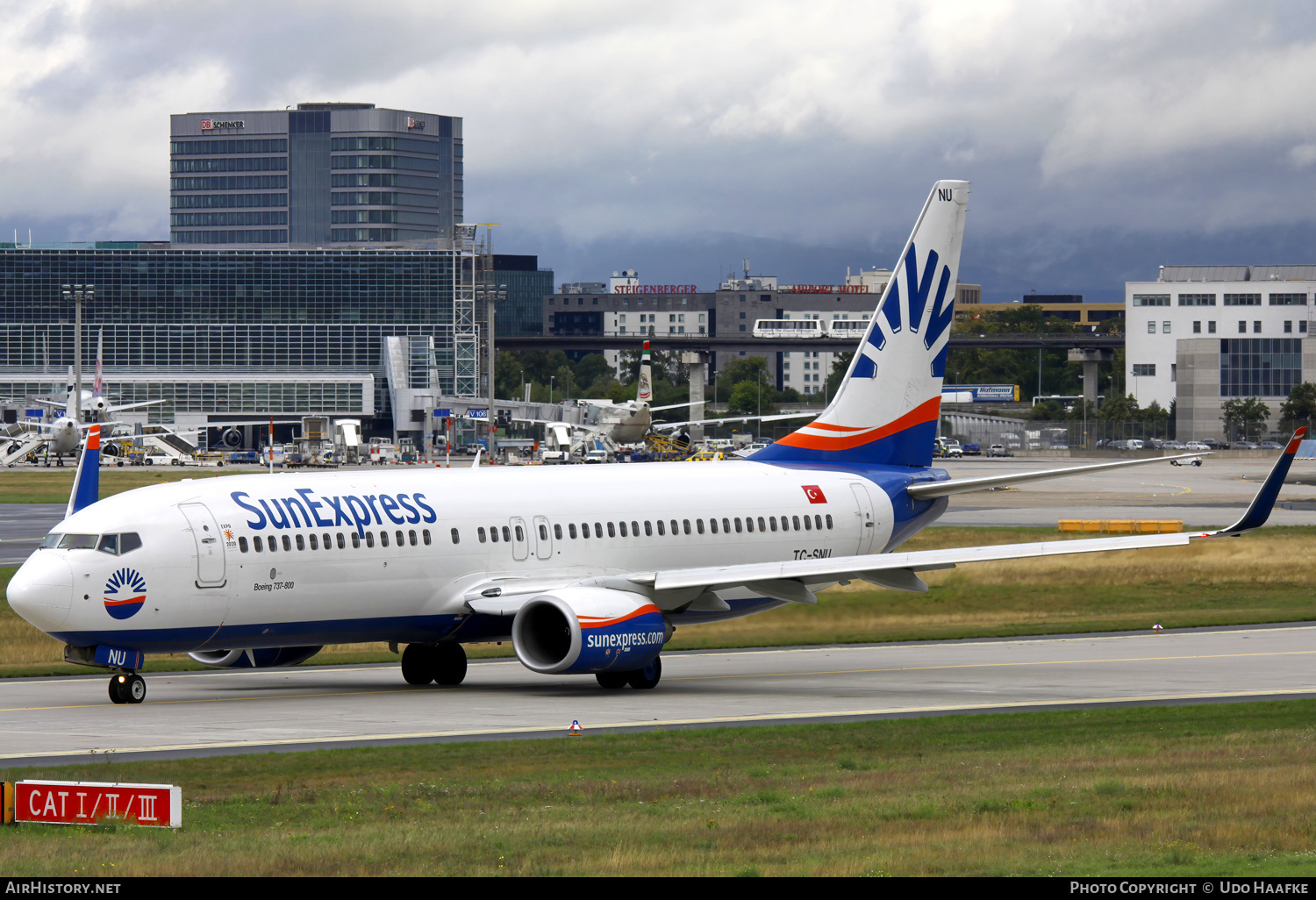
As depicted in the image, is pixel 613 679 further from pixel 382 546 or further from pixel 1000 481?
pixel 1000 481

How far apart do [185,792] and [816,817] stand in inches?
325

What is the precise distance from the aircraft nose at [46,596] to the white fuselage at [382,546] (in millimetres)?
30

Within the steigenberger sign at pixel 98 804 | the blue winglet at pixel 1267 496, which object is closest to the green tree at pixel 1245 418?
the blue winglet at pixel 1267 496

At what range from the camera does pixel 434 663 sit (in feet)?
115

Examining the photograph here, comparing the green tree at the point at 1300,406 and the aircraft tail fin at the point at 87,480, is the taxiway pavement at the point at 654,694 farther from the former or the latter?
the green tree at the point at 1300,406

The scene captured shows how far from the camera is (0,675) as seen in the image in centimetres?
3634

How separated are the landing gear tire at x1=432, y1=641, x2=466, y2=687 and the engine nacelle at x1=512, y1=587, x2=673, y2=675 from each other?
2.28 meters

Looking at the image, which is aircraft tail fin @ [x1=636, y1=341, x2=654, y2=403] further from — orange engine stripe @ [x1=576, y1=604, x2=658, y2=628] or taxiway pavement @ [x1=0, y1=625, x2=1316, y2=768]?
orange engine stripe @ [x1=576, y1=604, x2=658, y2=628]

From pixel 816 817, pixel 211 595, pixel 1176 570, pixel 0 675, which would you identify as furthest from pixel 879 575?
pixel 1176 570

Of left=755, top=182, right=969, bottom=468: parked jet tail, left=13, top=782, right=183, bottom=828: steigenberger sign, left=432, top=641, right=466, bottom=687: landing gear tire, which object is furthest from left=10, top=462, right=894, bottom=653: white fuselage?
left=13, top=782, right=183, bottom=828: steigenberger sign

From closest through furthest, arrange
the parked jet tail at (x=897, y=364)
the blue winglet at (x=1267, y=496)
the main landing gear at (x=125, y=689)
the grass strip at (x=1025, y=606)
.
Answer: the main landing gear at (x=125, y=689), the blue winglet at (x=1267, y=496), the parked jet tail at (x=897, y=364), the grass strip at (x=1025, y=606)

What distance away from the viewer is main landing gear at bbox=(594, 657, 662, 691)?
3384 cm

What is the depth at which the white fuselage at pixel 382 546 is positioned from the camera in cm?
2983

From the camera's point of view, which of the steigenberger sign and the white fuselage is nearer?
the steigenberger sign
